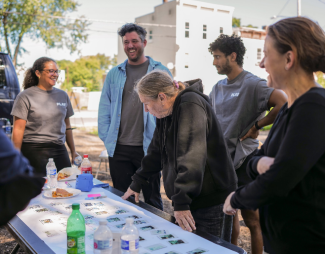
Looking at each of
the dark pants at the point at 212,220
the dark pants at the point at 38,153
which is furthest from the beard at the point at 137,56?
the dark pants at the point at 212,220

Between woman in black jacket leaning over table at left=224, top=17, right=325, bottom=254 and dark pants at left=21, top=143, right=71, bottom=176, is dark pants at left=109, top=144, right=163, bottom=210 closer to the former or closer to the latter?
dark pants at left=21, top=143, right=71, bottom=176

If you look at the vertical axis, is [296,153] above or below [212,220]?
above

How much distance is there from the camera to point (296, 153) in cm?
115

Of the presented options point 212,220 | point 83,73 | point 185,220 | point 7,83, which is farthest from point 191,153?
point 83,73

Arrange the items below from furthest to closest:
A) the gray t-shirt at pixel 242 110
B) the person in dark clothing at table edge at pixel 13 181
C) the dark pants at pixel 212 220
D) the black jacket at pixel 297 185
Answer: the gray t-shirt at pixel 242 110, the dark pants at pixel 212 220, the black jacket at pixel 297 185, the person in dark clothing at table edge at pixel 13 181

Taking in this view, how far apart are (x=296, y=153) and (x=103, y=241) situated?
0.92 meters

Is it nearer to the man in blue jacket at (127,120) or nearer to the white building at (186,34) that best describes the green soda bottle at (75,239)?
the man in blue jacket at (127,120)

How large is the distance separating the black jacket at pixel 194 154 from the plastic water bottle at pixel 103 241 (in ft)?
1.57

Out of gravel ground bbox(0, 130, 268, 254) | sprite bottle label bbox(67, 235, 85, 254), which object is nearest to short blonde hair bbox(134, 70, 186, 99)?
sprite bottle label bbox(67, 235, 85, 254)

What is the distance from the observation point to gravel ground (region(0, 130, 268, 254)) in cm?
357

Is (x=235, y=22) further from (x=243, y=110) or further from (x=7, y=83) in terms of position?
(x=243, y=110)

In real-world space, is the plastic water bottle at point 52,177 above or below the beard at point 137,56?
below

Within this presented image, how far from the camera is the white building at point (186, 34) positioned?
24.8m

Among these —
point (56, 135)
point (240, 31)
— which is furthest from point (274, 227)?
point (240, 31)
